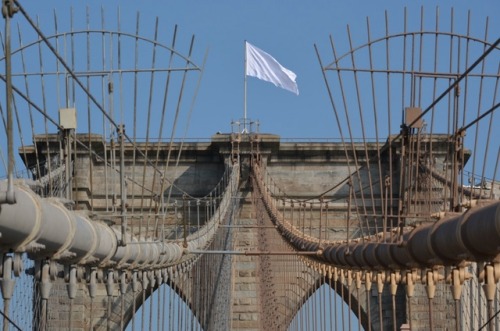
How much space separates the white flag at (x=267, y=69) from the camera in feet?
102

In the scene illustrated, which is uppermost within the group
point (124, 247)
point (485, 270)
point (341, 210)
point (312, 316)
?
point (341, 210)

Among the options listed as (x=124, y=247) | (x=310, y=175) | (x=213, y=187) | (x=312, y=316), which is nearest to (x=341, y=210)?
(x=310, y=175)

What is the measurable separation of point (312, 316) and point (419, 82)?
8.28m

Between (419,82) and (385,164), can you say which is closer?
(419,82)

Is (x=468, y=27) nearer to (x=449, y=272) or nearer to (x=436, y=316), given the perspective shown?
A: (x=449, y=272)

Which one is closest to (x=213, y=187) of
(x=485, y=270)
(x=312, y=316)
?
(x=312, y=316)

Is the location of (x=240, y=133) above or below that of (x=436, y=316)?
above

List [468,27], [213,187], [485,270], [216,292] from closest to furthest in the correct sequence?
[485,270], [468,27], [216,292], [213,187]

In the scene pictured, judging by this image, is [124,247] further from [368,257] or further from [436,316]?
[436,316]

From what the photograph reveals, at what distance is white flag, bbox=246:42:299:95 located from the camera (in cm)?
3111

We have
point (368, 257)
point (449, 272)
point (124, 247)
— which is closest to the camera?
point (449, 272)

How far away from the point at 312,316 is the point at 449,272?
11.9 m

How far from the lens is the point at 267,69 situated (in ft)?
105

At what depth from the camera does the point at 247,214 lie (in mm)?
29328
